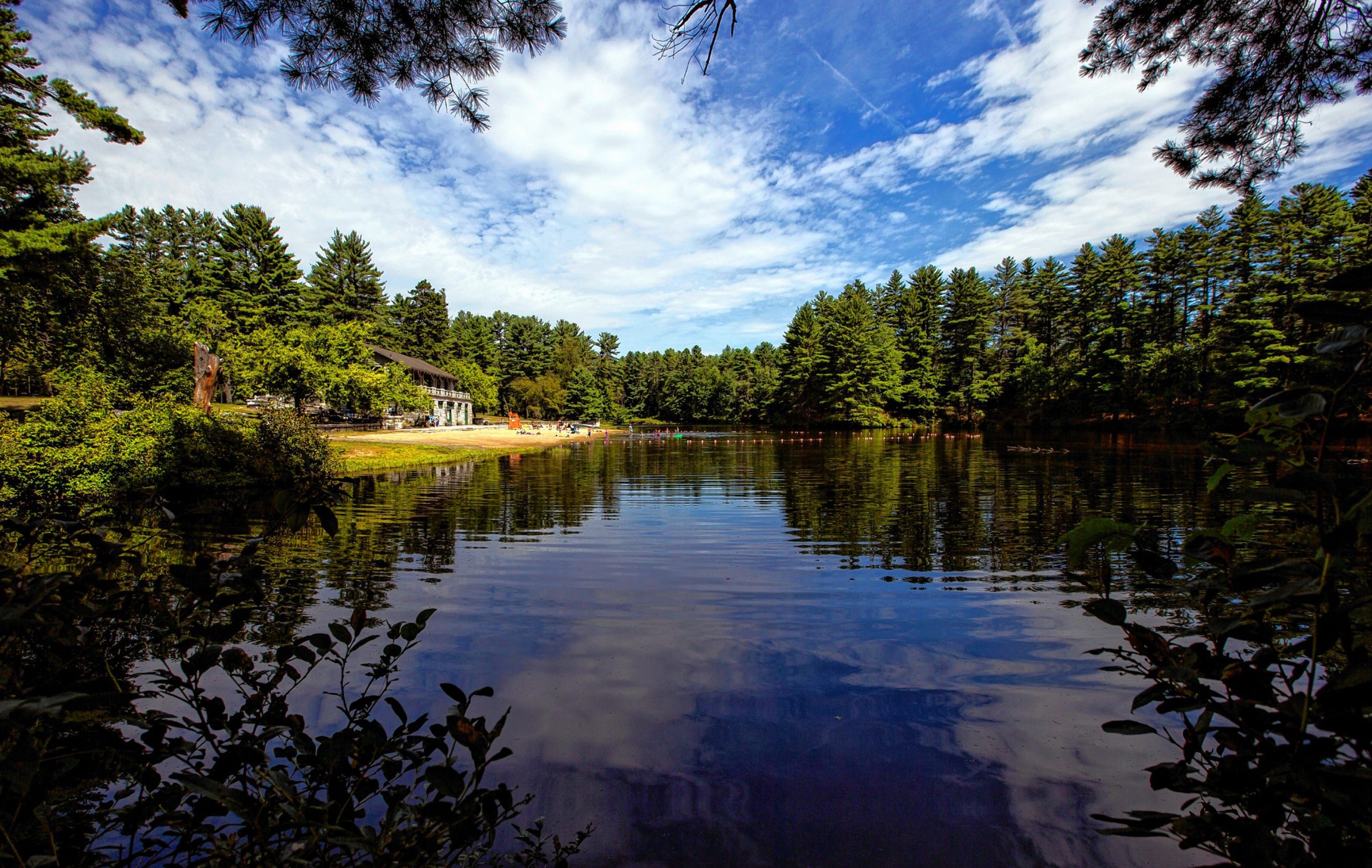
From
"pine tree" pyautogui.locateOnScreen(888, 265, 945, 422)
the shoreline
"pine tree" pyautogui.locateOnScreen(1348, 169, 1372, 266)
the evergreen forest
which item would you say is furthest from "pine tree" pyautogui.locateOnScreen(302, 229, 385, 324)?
"pine tree" pyautogui.locateOnScreen(1348, 169, 1372, 266)

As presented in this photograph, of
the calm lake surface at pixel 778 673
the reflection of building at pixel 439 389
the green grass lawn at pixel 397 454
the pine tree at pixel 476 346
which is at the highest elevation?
the pine tree at pixel 476 346

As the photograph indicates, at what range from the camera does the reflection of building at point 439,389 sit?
5384cm

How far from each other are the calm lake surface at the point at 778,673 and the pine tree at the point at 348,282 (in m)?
62.4

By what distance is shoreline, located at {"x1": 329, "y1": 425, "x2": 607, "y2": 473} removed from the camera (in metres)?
25.1

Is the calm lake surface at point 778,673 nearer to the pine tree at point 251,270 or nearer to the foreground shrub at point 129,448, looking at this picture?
the foreground shrub at point 129,448

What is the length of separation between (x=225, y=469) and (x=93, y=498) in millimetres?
3420

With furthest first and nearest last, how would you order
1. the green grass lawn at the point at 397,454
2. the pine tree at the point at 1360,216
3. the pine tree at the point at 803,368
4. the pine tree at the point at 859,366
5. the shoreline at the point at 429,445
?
the pine tree at the point at 803,368
the pine tree at the point at 859,366
the pine tree at the point at 1360,216
the shoreline at the point at 429,445
the green grass lawn at the point at 397,454

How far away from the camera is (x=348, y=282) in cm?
6806

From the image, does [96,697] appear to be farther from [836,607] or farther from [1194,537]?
[836,607]

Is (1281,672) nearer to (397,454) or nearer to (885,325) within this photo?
(397,454)

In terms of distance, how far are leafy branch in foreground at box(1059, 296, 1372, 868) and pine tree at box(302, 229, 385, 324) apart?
238ft

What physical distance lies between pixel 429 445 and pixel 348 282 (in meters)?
45.9

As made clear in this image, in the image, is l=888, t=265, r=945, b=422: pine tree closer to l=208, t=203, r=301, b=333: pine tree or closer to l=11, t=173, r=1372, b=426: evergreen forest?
l=11, t=173, r=1372, b=426: evergreen forest

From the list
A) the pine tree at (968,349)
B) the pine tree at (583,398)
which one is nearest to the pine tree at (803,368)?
the pine tree at (968,349)
